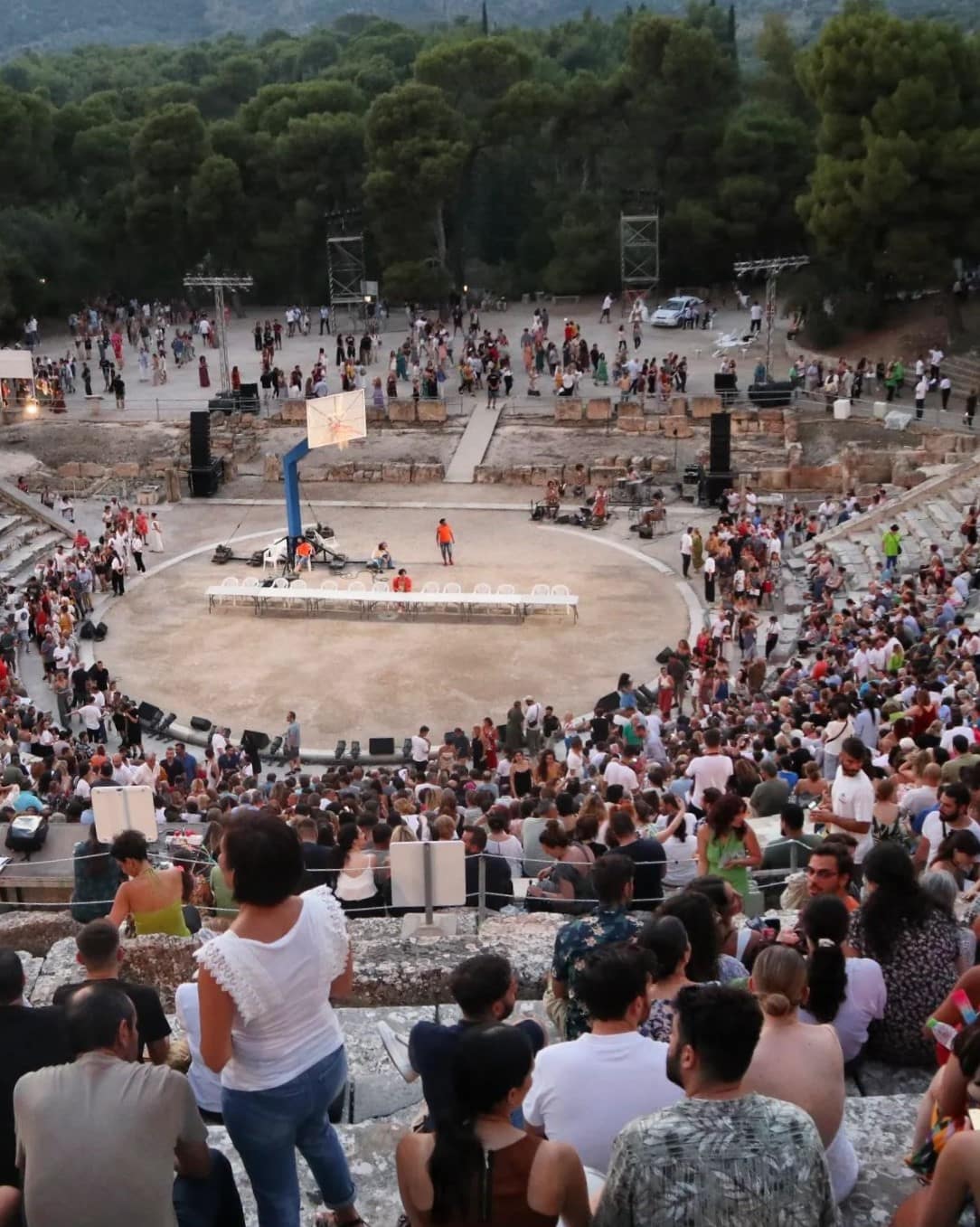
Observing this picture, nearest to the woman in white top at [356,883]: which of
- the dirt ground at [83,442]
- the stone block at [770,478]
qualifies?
the stone block at [770,478]

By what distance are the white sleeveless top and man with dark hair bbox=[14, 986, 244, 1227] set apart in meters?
0.28

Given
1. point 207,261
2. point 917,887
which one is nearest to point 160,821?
point 917,887

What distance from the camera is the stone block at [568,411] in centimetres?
3503

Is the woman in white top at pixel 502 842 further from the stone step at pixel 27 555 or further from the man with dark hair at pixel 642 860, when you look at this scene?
the stone step at pixel 27 555

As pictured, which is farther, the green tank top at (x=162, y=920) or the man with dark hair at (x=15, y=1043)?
the green tank top at (x=162, y=920)

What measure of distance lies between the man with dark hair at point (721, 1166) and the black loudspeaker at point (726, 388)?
32.1 metres

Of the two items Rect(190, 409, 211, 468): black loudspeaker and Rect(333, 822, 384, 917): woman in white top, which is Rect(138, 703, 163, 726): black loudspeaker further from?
Rect(190, 409, 211, 468): black loudspeaker

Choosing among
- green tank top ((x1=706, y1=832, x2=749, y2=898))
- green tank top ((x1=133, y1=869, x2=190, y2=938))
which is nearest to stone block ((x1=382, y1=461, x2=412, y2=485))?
green tank top ((x1=706, y1=832, x2=749, y2=898))

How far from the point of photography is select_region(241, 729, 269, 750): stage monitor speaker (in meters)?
18.1

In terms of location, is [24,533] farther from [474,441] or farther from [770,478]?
[770,478]

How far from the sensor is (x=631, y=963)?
14.4ft

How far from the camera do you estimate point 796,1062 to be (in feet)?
15.1

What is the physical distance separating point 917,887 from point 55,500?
27620 mm

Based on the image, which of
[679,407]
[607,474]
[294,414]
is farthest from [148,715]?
[679,407]
